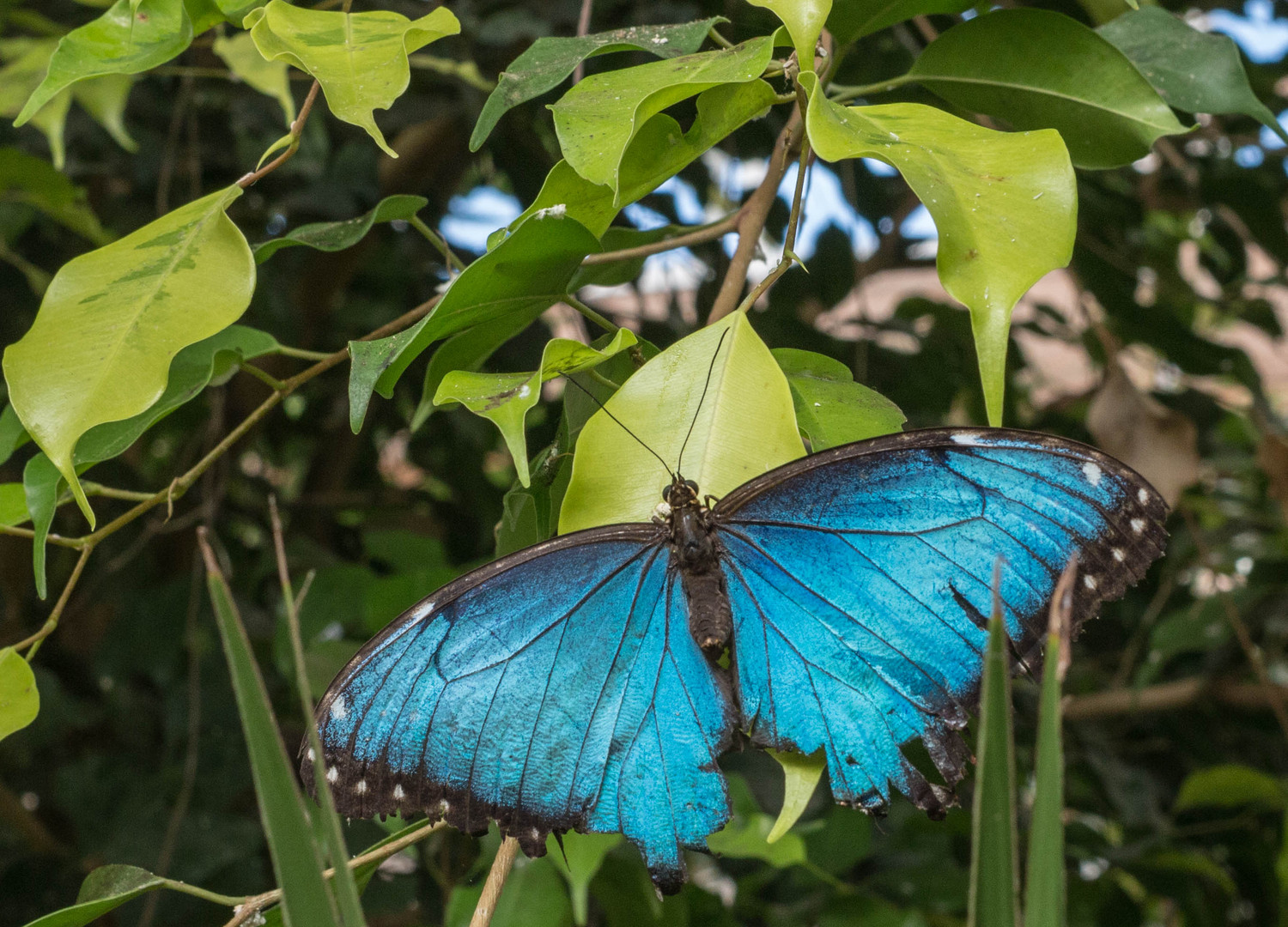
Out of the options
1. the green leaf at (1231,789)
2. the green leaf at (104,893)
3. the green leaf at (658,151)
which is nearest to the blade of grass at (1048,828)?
the green leaf at (658,151)

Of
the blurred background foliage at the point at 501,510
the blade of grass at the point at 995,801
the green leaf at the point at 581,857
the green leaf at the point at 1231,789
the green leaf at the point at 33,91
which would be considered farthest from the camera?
the green leaf at the point at 1231,789

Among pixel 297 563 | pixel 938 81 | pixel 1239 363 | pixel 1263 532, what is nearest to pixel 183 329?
pixel 938 81

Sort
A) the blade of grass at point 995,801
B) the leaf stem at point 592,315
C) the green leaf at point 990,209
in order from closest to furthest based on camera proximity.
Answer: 1. the blade of grass at point 995,801
2. the green leaf at point 990,209
3. the leaf stem at point 592,315

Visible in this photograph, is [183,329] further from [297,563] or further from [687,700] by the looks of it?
[297,563]

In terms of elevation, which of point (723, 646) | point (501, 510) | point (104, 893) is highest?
point (723, 646)

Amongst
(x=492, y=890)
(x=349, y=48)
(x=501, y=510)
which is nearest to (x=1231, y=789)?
(x=501, y=510)

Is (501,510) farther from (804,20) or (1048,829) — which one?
(1048,829)

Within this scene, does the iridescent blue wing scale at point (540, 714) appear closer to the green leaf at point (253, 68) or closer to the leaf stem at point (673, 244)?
the leaf stem at point (673, 244)
